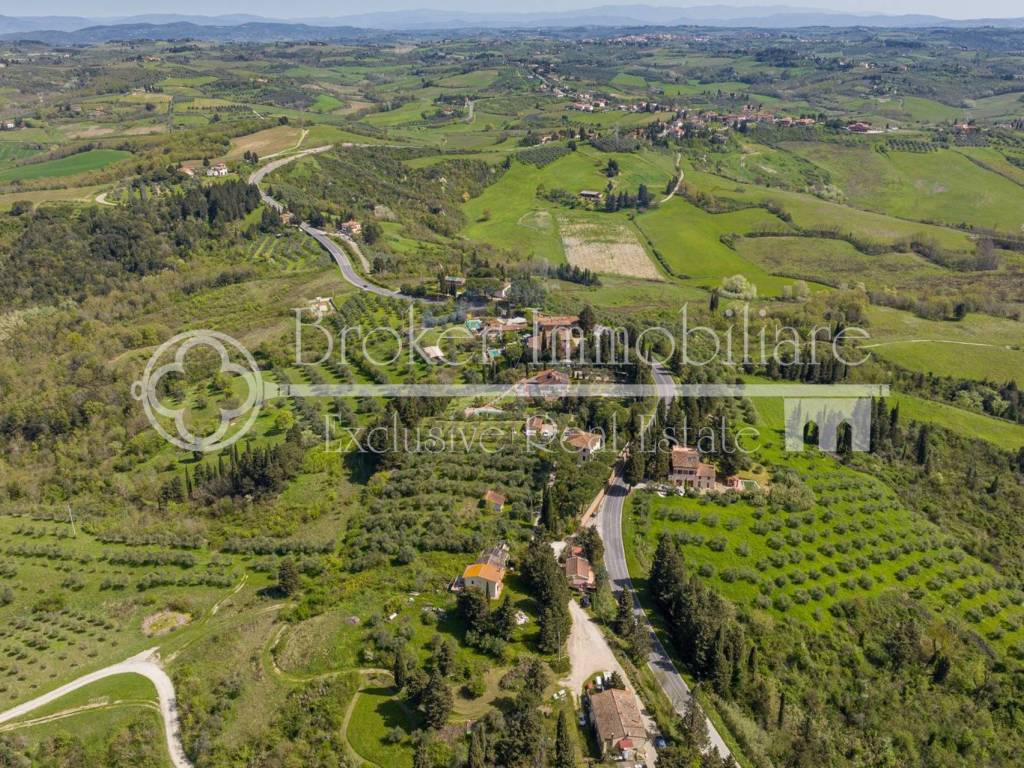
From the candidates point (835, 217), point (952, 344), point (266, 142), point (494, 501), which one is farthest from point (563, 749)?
point (266, 142)

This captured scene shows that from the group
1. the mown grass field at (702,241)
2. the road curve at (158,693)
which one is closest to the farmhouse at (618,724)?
the road curve at (158,693)

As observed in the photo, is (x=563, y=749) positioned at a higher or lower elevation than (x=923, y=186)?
lower

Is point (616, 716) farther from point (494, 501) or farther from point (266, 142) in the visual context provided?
point (266, 142)

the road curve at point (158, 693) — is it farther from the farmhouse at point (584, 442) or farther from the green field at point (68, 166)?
the green field at point (68, 166)

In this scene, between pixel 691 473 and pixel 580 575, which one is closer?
pixel 580 575

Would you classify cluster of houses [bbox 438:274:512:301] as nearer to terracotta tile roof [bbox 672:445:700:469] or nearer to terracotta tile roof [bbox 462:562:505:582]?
terracotta tile roof [bbox 672:445:700:469]


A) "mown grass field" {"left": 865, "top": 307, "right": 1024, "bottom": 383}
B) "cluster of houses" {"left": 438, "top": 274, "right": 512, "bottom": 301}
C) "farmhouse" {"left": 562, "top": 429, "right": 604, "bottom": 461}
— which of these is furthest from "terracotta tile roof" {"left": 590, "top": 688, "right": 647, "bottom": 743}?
"mown grass field" {"left": 865, "top": 307, "right": 1024, "bottom": 383}
